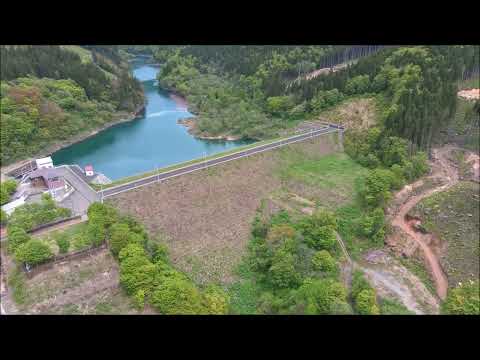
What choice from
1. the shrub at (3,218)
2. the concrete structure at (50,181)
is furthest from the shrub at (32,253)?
the concrete structure at (50,181)

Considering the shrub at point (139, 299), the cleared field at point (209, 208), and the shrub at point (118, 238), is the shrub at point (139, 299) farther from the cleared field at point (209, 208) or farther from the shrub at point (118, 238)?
the cleared field at point (209, 208)

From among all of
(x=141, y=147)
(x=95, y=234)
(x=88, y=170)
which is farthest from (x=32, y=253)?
(x=141, y=147)

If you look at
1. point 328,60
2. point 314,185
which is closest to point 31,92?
point 314,185

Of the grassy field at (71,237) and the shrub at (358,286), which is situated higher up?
the grassy field at (71,237)

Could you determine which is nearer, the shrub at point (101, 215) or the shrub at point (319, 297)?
the shrub at point (319, 297)

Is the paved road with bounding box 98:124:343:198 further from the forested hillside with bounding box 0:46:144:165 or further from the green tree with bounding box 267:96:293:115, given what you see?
the forested hillside with bounding box 0:46:144:165

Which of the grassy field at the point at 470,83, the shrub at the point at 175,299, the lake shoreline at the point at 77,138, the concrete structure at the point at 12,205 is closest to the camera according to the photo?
the shrub at the point at 175,299

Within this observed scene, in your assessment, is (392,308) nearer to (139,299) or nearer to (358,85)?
(139,299)
